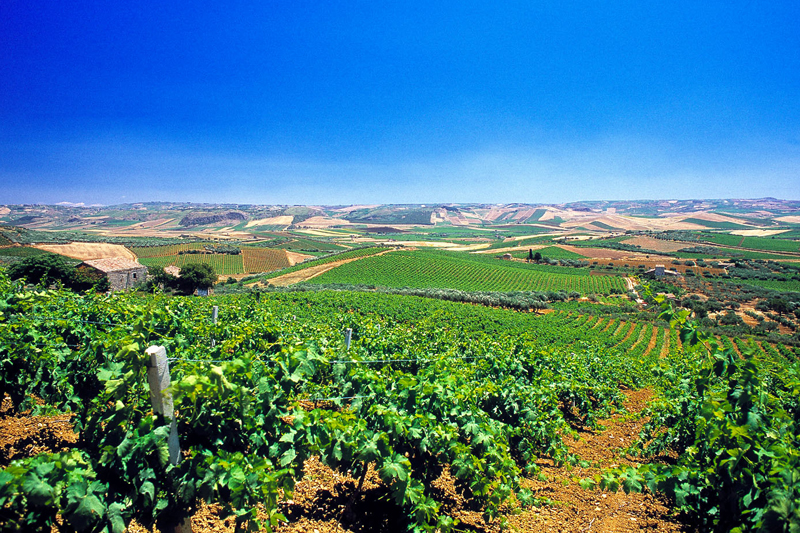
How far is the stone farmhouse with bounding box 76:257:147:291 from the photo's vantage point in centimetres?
3906

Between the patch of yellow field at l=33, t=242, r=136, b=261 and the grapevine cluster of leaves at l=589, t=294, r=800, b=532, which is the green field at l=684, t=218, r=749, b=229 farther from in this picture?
the patch of yellow field at l=33, t=242, r=136, b=261

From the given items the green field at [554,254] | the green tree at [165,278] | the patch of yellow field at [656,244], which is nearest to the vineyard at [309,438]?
the green tree at [165,278]

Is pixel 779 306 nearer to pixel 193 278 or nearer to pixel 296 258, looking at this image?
pixel 193 278

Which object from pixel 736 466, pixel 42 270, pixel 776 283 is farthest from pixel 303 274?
pixel 776 283

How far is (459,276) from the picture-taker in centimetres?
6750

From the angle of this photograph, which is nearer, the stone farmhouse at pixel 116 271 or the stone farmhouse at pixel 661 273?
the stone farmhouse at pixel 116 271

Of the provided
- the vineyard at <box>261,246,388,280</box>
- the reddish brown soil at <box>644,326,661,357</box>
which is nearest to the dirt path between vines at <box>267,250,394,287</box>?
the vineyard at <box>261,246,388,280</box>

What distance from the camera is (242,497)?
297 centimetres

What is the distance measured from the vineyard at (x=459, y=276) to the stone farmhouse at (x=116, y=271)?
2390 centimetres

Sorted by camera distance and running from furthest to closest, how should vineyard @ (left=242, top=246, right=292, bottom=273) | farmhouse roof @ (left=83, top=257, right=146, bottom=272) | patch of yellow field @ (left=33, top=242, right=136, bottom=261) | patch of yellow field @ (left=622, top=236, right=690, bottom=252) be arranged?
patch of yellow field @ (left=622, top=236, right=690, bottom=252) < vineyard @ (left=242, top=246, right=292, bottom=273) < patch of yellow field @ (left=33, top=242, right=136, bottom=261) < farmhouse roof @ (left=83, top=257, right=146, bottom=272)

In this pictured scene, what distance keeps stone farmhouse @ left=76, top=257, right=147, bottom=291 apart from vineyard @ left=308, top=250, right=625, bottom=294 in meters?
23.9

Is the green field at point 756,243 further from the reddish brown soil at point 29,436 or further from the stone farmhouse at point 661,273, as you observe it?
the reddish brown soil at point 29,436

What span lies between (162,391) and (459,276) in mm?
65983

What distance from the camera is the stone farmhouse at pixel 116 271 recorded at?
A: 39.1 m
